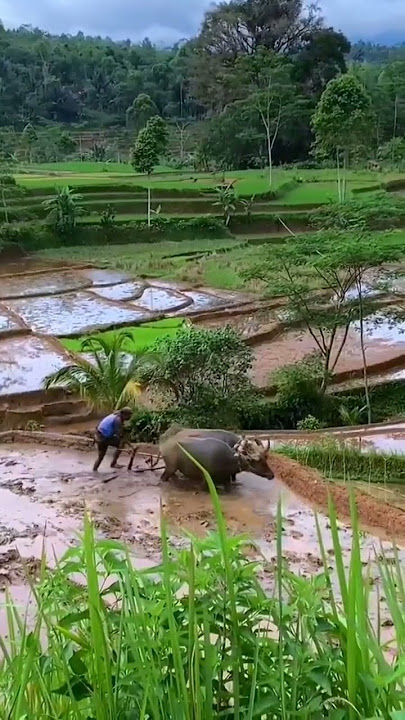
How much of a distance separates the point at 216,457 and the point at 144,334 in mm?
8403

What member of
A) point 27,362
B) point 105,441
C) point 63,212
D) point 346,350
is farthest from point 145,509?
point 63,212

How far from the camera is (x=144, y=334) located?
16.6 meters

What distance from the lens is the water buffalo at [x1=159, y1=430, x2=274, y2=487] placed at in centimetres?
847

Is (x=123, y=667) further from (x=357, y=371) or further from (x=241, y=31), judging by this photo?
(x=241, y=31)

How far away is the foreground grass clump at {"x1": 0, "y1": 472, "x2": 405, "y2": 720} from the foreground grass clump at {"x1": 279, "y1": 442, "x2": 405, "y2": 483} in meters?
8.24

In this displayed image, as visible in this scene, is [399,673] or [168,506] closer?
[399,673]

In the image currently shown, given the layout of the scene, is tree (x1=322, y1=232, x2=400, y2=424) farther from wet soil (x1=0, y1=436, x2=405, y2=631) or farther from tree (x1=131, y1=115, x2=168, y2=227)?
tree (x1=131, y1=115, x2=168, y2=227)

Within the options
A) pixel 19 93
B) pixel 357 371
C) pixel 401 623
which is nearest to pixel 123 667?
pixel 401 623

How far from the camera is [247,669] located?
4.87 ft

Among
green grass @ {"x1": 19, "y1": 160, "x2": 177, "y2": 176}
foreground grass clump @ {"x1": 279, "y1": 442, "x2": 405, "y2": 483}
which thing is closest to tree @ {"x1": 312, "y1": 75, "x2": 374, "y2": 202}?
green grass @ {"x1": 19, "y1": 160, "x2": 177, "y2": 176}

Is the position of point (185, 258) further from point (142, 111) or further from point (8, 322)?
point (142, 111)

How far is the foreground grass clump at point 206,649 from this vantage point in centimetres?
131

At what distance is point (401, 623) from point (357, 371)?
1356 cm

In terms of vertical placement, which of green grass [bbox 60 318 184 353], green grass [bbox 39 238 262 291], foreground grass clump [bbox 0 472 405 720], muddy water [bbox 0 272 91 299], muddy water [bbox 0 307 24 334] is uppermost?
foreground grass clump [bbox 0 472 405 720]
